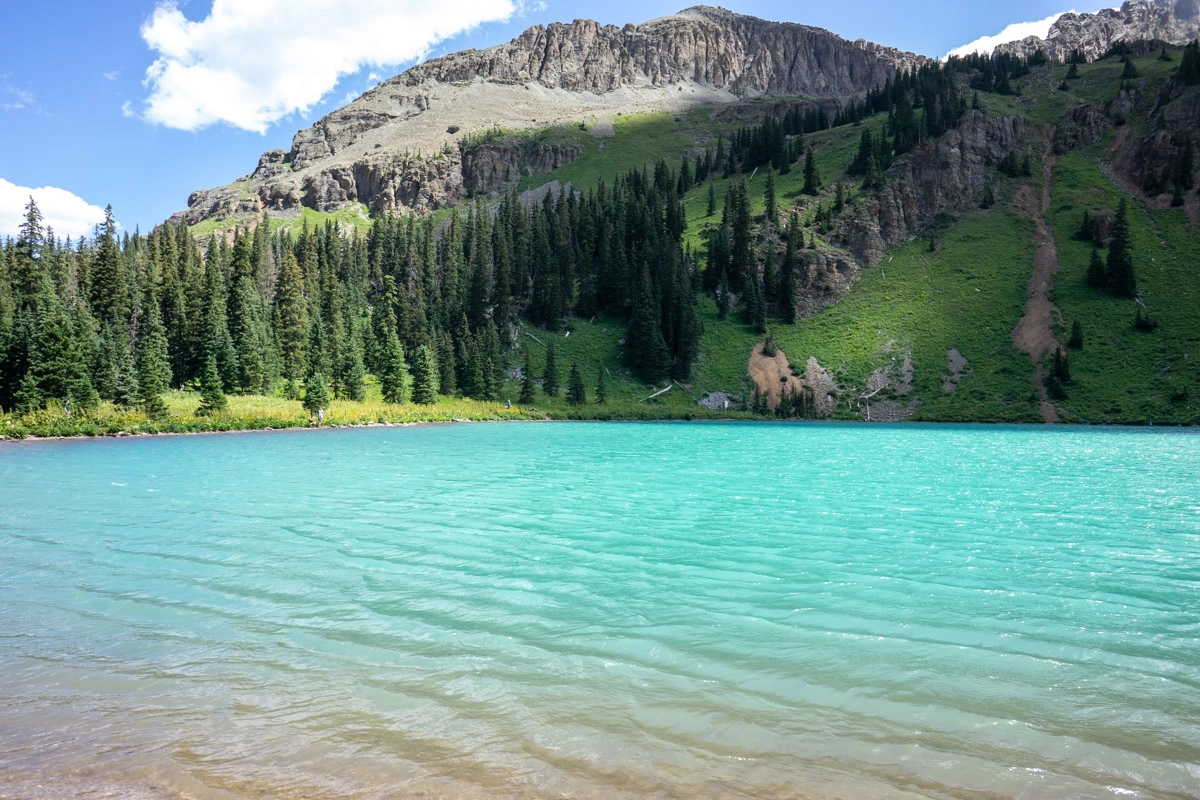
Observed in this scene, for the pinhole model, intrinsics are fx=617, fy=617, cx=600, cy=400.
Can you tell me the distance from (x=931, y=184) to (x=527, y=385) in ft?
315

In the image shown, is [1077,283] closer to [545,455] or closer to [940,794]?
[545,455]

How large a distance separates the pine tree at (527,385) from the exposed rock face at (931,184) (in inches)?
2768

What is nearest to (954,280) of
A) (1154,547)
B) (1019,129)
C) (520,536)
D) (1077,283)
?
(1077,283)

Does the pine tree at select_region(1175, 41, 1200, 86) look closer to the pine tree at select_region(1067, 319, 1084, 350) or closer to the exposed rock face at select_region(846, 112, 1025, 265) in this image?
the exposed rock face at select_region(846, 112, 1025, 265)

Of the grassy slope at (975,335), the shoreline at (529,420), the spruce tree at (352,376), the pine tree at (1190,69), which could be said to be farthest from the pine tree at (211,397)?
the pine tree at (1190,69)

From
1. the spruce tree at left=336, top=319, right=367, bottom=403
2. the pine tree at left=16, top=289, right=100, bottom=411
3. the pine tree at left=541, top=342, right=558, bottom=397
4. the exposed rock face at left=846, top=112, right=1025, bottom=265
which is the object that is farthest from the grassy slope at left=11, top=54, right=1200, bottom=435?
the pine tree at left=16, top=289, right=100, bottom=411

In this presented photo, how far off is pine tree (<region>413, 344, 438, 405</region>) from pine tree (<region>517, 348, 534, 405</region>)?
1266cm

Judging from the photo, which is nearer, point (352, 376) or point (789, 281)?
point (352, 376)

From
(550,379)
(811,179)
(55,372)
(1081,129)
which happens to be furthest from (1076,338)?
(55,372)

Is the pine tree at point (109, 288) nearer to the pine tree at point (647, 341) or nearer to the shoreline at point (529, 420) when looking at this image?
the shoreline at point (529, 420)

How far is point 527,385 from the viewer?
299ft

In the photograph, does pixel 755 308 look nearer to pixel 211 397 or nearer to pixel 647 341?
pixel 647 341

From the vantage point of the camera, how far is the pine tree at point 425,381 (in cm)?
8419

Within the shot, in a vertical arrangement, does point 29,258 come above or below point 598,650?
above
